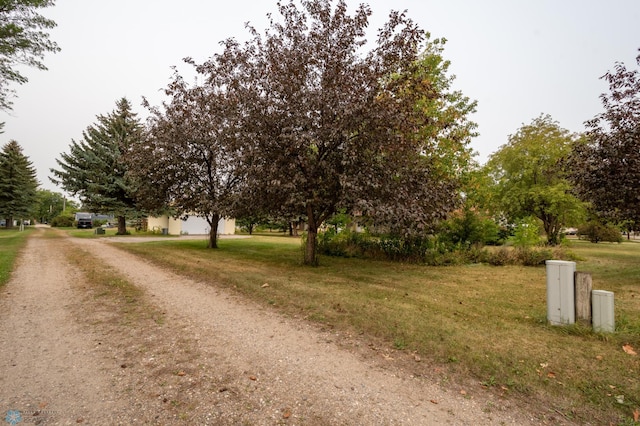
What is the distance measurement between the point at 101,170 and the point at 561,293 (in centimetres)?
2992

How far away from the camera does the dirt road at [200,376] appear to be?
2656 mm

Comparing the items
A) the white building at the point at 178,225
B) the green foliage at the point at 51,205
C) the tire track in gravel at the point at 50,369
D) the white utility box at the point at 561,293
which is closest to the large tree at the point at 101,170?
the white building at the point at 178,225

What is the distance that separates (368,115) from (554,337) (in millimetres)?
6124

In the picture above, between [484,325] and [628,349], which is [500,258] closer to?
[484,325]

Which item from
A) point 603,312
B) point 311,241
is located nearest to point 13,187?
point 311,241

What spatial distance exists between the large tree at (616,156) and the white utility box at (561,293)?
202 inches

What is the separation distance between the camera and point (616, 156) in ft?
27.5

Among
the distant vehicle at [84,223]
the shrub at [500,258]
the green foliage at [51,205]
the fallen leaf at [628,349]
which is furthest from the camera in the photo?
the green foliage at [51,205]

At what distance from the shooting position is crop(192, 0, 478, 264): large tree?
8.55 metres

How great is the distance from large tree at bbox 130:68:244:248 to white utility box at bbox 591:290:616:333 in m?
12.6

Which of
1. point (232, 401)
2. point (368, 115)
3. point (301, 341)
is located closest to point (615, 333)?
point (301, 341)

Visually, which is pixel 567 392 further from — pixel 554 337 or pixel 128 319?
pixel 128 319

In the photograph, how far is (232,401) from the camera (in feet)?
9.30

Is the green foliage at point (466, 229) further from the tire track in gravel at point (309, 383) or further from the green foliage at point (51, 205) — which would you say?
the green foliage at point (51, 205)
